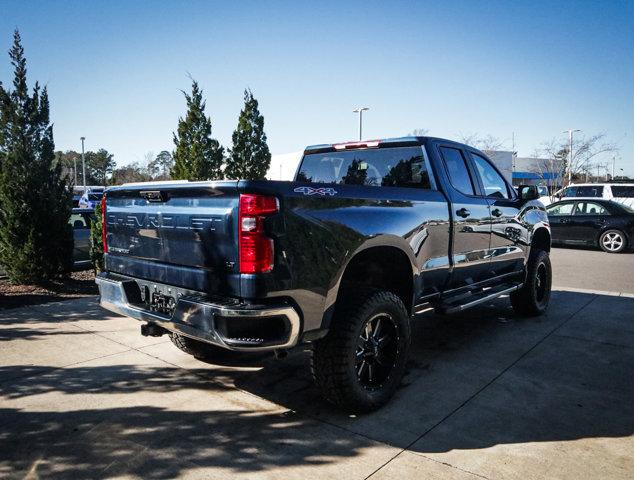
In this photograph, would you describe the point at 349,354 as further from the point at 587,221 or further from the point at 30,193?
the point at 587,221

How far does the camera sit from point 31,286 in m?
7.78

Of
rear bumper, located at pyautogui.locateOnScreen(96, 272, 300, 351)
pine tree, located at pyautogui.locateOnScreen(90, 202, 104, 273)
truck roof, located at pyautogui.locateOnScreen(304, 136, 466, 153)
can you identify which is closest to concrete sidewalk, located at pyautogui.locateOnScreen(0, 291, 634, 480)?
rear bumper, located at pyautogui.locateOnScreen(96, 272, 300, 351)

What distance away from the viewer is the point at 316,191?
2.95 meters

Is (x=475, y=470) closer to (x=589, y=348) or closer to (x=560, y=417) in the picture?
(x=560, y=417)

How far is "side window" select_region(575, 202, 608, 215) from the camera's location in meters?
13.6

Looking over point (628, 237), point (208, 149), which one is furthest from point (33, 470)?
point (208, 149)

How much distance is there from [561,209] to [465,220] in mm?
11652

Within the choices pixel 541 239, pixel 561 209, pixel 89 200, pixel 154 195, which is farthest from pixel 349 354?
pixel 89 200

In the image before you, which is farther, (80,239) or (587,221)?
(587,221)

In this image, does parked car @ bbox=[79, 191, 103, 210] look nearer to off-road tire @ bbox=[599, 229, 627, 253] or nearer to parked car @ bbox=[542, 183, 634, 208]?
off-road tire @ bbox=[599, 229, 627, 253]

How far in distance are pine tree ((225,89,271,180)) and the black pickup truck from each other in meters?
17.3

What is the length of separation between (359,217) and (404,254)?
678 millimetres

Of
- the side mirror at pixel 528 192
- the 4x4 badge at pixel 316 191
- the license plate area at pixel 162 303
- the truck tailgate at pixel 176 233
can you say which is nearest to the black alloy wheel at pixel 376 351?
the 4x4 badge at pixel 316 191

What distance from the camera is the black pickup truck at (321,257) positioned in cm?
268
